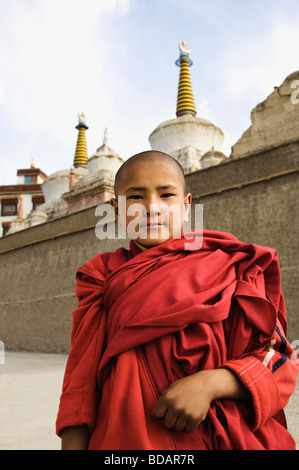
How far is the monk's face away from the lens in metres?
1.11

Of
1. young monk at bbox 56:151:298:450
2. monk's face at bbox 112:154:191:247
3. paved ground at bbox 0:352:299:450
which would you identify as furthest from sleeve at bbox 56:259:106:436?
paved ground at bbox 0:352:299:450

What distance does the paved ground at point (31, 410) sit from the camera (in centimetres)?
240

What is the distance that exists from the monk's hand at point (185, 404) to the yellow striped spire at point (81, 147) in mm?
18268

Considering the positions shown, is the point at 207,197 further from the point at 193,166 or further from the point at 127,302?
the point at 127,302

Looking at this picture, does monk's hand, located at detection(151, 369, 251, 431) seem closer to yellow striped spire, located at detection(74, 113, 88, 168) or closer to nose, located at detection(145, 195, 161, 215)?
nose, located at detection(145, 195, 161, 215)

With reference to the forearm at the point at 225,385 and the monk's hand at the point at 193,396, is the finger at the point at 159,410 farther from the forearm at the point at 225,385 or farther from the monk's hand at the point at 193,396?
the forearm at the point at 225,385

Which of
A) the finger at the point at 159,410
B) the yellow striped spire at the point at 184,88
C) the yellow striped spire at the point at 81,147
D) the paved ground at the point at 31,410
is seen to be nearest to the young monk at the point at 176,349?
the finger at the point at 159,410

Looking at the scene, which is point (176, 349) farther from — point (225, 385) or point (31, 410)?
point (31, 410)

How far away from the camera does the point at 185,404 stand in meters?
0.81

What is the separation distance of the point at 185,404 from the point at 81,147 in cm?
1915

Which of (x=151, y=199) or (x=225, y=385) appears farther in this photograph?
(x=151, y=199)

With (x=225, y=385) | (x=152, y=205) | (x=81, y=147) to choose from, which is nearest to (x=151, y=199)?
(x=152, y=205)

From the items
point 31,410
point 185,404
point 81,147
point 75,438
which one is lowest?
point 31,410

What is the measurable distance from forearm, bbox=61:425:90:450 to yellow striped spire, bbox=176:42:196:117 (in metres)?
12.8
